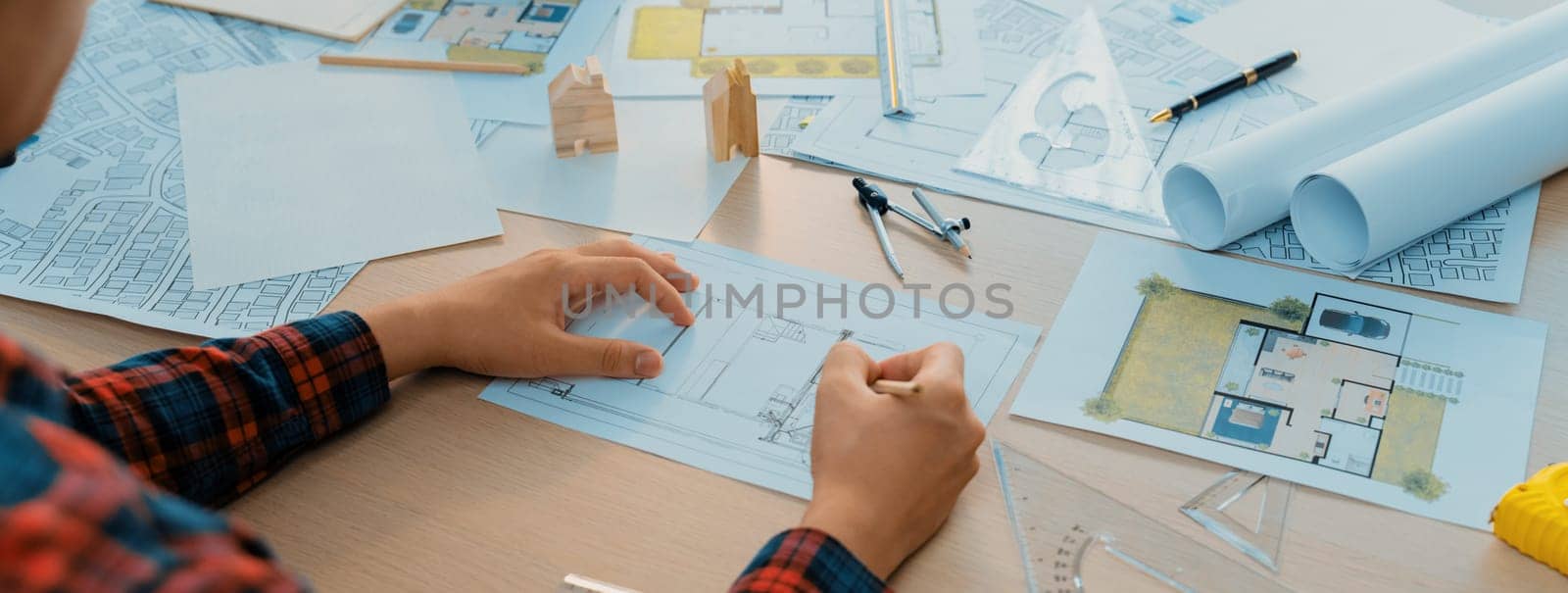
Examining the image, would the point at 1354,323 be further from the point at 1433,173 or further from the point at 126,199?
the point at 126,199

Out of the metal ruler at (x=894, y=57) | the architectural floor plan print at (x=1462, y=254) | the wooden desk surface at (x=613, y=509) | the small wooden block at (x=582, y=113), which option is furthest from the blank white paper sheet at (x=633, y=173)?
the architectural floor plan print at (x=1462, y=254)

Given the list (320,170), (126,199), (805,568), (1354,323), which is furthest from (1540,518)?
(126,199)

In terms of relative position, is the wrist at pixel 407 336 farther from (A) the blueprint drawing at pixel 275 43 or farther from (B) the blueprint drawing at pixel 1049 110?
(A) the blueprint drawing at pixel 275 43

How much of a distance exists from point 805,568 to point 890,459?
0.10m

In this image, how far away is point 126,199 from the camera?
3.60ft

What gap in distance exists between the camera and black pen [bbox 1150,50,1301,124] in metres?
1.13

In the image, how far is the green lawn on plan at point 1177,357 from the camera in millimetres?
829

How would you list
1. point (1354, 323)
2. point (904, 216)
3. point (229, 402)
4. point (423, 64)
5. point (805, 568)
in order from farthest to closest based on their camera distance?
point (423, 64), point (904, 216), point (1354, 323), point (229, 402), point (805, 568)

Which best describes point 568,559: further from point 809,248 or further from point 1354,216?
point 1354,216

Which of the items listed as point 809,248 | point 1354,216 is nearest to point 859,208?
point 809,248

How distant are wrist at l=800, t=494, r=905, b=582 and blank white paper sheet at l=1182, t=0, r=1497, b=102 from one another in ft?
2.33

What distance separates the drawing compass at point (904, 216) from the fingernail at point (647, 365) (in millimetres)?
224

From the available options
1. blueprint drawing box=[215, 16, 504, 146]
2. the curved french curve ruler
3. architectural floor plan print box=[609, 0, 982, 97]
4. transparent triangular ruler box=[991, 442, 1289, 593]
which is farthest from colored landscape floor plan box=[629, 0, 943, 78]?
transparent triangular ruler box=[991, 442, 1289, 593]

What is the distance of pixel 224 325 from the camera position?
0.94 m
